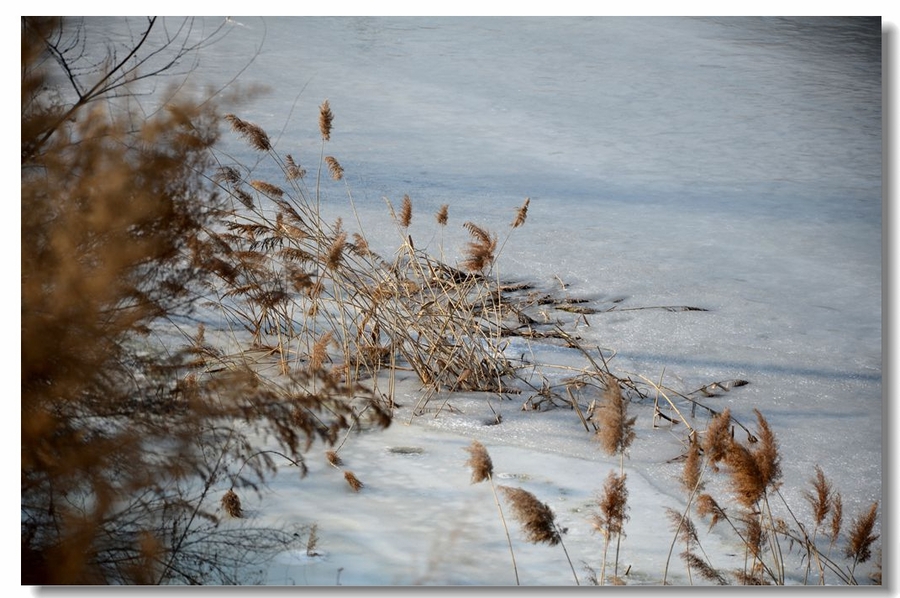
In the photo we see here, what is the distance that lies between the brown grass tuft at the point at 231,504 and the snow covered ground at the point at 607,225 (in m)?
0.04

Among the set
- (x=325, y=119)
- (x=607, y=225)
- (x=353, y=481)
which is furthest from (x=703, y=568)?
(x=607, y=225)

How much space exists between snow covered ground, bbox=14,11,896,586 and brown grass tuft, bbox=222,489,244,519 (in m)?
0.04

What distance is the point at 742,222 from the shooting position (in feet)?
10.3

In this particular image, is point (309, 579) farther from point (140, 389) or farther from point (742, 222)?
point (742, 222)

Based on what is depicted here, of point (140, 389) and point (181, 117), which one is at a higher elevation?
point (181, 117)

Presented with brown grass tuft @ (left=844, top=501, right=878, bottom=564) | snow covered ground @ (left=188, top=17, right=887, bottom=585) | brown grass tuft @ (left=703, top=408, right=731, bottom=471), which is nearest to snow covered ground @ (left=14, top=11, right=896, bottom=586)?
snow covered ground @ (left=188, top=17, right=887, bottom=585)

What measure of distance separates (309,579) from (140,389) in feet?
1.51

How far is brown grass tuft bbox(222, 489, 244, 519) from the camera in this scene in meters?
1.81

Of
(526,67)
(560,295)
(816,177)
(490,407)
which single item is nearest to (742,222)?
(816,177)

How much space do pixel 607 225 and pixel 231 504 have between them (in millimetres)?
1889

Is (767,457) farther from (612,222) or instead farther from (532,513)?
(612,222)

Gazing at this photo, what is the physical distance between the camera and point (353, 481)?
1946mm

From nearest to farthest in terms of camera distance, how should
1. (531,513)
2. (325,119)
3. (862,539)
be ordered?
1. (531,513)
2. (862,539)
3. (325,119)

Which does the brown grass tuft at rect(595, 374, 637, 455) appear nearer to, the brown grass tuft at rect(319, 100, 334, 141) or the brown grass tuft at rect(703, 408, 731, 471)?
the brown grass tuft at rect(703, 408, 731, 471)
